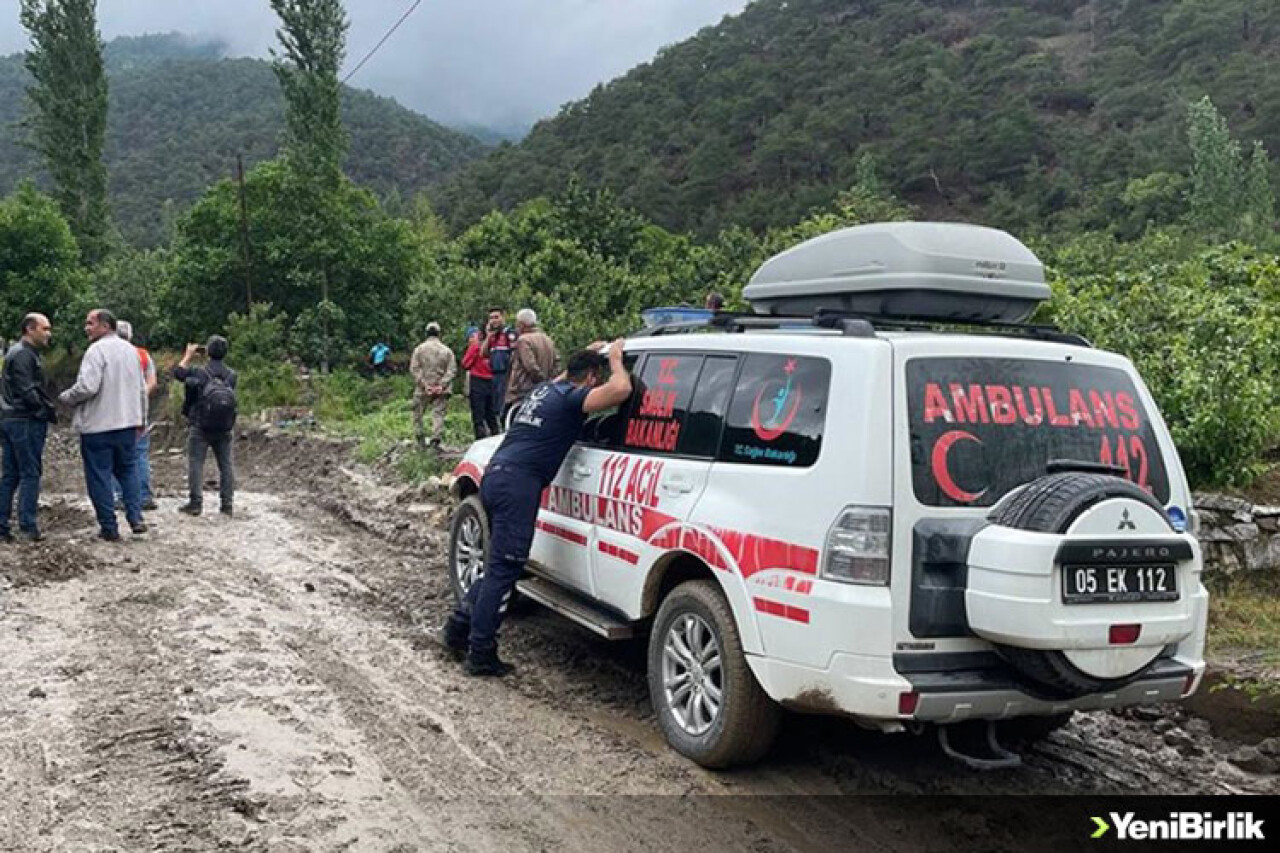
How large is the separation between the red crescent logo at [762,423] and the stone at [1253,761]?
2815 mm

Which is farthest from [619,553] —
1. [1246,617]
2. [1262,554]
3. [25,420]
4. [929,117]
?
[929,117]

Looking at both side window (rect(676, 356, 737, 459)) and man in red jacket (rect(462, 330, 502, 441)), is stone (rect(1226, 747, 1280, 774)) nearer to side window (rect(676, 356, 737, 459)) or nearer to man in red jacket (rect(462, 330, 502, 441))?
side window (rect(676, 356, 737, 459))

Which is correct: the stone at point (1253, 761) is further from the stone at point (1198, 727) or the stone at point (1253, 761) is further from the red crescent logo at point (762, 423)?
the red crescent logo at point (762, 423)

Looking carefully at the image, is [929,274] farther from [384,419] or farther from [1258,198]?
[1258,198]

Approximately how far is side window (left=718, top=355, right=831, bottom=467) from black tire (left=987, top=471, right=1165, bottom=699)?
787 mm

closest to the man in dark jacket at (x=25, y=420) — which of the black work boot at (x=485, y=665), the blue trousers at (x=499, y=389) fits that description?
the blue trousers at (x=499, y=389)

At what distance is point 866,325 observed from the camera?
434 centimetres

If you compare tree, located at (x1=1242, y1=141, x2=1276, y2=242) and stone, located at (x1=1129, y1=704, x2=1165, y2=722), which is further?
tree, located at (x1=1242, y1=141, x2=1276, y2=242)

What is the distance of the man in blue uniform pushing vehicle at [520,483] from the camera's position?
5887 mm

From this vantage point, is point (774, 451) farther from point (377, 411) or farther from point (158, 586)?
point (377, 411)

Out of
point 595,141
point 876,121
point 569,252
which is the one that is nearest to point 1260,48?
point 876,121

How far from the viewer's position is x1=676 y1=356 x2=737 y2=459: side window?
4895mm

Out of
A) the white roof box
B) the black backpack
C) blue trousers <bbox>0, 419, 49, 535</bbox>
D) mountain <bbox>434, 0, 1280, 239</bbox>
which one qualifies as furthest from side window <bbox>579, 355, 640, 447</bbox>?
mountain <bbox>434, 0, 1280, 239</bbox>

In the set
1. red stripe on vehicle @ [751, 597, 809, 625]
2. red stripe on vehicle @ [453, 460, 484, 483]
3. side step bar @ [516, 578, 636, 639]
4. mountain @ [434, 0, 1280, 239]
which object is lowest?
side step bar @ [516, 578, 636, 639]
